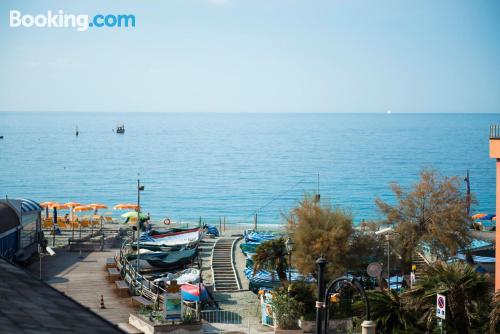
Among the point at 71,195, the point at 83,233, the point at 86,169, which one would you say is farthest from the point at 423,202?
the point at 86,169

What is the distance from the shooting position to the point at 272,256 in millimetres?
33125

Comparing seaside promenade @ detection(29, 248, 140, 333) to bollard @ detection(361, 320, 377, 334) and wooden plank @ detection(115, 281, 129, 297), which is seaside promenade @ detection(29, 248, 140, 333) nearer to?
wooden plank @ detection(115, 281, 129, 297)

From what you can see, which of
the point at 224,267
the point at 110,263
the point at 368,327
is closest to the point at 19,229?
the point at 110,263

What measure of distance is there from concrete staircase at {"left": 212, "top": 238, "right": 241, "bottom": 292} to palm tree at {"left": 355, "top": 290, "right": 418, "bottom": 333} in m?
13.3

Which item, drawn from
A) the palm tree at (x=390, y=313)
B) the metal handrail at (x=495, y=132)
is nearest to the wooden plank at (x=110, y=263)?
the palm tree at (x=390, y=313)

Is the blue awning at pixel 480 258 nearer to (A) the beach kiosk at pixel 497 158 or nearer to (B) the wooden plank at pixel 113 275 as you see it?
(A) the beach kiosk at pixel 497 158

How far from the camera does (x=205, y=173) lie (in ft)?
465

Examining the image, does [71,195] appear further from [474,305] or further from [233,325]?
[474,305]

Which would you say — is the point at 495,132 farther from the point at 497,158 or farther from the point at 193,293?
the point at 193,293

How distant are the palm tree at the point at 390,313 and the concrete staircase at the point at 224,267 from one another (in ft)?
43.7

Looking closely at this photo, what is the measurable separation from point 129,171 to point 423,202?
111 meters

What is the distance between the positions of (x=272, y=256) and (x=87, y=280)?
839 cm

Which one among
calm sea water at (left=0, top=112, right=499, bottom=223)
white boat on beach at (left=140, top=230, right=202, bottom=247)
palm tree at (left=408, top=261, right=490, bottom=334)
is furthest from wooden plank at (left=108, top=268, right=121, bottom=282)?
calm sea water at (left=0, top=112, right=499, bottom=223)

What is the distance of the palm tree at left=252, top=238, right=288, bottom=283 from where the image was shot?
33.1 m
